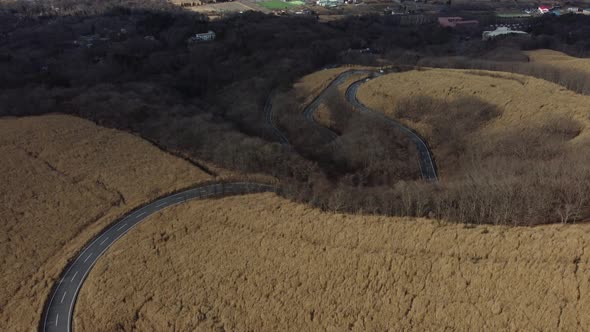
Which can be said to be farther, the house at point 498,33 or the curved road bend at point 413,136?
the house at point 498,33

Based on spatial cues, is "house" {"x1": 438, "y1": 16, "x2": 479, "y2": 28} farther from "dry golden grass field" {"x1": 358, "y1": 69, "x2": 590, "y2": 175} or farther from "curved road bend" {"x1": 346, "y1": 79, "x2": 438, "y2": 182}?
"curved road bend" {"x1": 346, "y1": 79, "x2": 438, "y2": 182}

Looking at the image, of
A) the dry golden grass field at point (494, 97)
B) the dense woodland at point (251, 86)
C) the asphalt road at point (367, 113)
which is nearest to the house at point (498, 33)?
the dense woodland at point (251, 86)

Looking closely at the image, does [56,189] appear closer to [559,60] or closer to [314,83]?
[314,83]

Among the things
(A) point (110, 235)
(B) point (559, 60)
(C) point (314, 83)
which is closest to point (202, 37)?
(C) point (314, 83)

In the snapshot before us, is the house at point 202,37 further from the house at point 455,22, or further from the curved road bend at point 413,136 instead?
the house at point 455,22

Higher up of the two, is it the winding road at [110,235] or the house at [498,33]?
the house at [498,33]

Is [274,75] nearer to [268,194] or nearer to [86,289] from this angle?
[268,194]
